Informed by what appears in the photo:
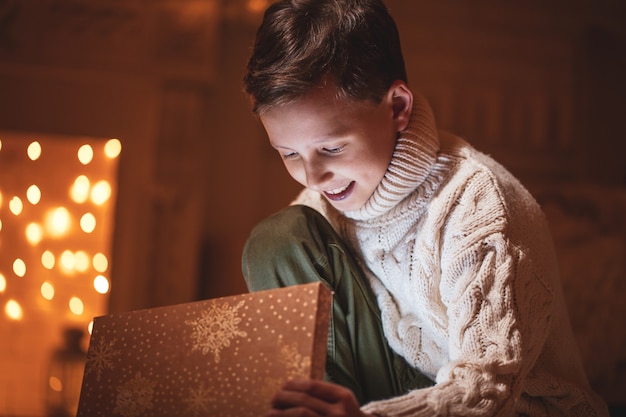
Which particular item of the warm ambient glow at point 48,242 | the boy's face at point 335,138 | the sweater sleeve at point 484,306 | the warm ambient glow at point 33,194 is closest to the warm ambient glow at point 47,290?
the warm ambient glow at point 48,242

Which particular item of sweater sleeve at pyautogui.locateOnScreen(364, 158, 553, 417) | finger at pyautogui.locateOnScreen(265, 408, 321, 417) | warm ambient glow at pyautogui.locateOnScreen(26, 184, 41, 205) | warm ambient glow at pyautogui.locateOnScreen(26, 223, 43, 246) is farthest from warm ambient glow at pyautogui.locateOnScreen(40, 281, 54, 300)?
finger at pyautogui.locateOnScreen(265, 408, 321, 417)

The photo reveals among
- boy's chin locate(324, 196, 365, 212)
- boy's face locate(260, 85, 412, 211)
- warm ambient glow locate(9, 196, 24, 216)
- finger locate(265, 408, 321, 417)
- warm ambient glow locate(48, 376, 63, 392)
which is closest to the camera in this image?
finger locate(265, 408, 321, 417)

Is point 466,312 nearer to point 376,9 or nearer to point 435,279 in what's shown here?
point 435,279

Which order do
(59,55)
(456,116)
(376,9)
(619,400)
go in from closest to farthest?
(376,9)
(619,400)
(59,55)
(456,116)

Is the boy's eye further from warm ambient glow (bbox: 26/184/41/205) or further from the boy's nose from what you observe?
warm ambient glow (bbox: 26/184/41/205)

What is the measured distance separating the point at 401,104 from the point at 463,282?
10.6 inches

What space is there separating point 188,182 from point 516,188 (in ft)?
4.75

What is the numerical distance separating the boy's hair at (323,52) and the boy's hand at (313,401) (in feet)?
1.19

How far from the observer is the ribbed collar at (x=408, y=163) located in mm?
1030

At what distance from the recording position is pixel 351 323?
1.06 m

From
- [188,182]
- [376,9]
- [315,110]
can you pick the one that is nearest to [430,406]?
[315,110]

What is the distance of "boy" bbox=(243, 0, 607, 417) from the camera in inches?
36.0

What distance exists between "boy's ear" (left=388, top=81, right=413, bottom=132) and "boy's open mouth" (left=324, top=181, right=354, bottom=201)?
0.10 meters

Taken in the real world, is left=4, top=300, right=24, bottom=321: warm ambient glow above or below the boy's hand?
above
